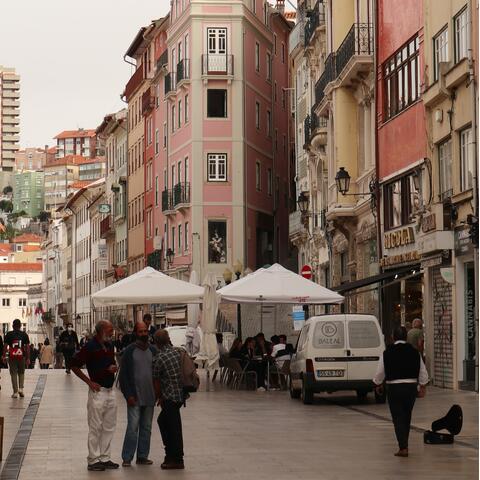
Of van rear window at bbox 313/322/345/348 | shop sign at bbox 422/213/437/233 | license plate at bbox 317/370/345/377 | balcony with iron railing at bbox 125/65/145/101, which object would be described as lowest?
license plate at bbox 317/370/345/377

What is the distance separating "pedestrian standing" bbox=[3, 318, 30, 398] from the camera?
31888 mm

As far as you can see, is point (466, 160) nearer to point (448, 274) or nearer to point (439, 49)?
point (448, 274)

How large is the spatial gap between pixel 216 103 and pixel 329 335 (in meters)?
43.4

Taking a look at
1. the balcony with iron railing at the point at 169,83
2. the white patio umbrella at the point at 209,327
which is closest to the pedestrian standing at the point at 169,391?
the white patio umbrella at the point at 209,327

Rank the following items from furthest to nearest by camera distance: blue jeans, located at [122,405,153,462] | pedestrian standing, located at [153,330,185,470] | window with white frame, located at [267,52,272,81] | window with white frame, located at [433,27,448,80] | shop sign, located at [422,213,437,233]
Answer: window with white frame, located at [267,52,272,81], shop sign, located at [422,213,437,233], window with white frame, located at [433,27,448,80], blue jeans, located at [122,405,153,462], pedestrian standing, located at [153,330,185,470]

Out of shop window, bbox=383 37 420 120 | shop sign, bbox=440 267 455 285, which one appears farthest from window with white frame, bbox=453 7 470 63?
shop sign, bbox=440 267 455 285

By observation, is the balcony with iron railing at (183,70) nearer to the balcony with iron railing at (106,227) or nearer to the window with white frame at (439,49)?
the balcony with iron railing at (106,227)

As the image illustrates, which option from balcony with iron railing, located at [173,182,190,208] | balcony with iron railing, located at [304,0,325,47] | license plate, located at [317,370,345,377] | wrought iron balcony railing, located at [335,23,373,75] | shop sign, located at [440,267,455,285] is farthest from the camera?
balcony with iron railing, located at [173,182,190,208]

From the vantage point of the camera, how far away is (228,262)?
68.9m

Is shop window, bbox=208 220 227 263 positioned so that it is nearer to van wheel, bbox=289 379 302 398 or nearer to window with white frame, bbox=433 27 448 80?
window with white frame, bbox=433 27 448 80

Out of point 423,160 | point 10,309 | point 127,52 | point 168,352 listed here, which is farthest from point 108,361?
point 10,309

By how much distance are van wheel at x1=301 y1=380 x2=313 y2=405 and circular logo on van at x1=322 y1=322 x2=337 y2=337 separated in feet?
3.61

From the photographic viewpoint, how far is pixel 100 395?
16188 mm

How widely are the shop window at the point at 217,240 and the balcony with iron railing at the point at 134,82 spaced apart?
20926 mm
